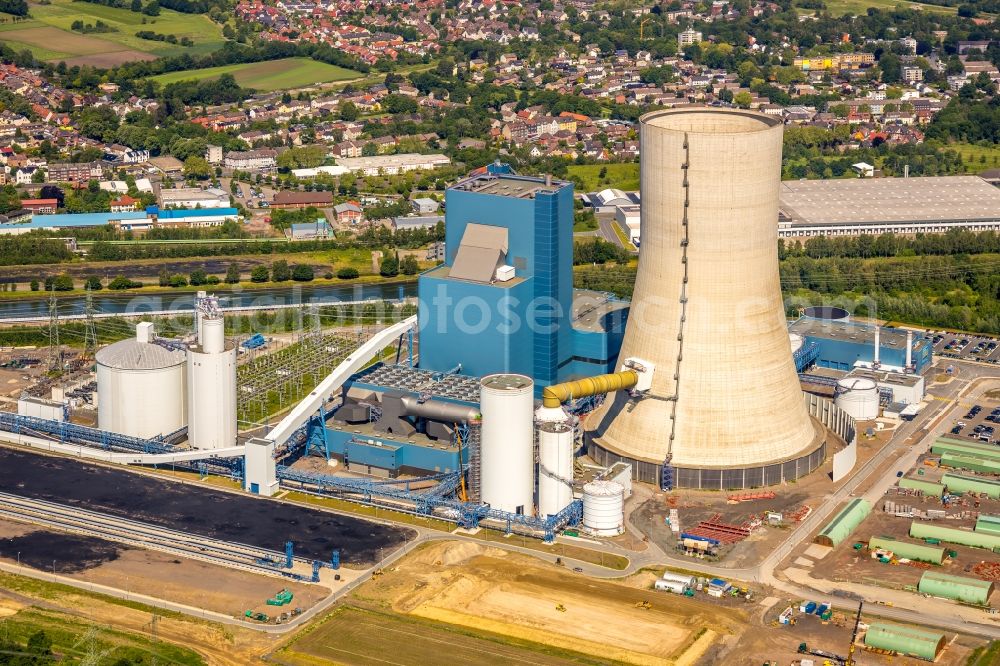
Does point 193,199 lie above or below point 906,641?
above

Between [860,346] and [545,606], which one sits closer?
[545,606]

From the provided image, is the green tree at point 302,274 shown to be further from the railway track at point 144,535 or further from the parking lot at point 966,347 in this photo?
the railway track at point 144,535

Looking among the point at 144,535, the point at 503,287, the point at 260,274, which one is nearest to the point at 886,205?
the point at 260,274

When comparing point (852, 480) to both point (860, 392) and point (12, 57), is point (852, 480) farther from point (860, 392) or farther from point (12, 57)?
point (12, 57)

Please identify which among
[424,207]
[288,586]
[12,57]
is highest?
[12,57]

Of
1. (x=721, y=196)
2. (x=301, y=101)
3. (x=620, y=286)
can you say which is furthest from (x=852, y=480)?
(x=301, y=101)

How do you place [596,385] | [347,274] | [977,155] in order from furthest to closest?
[977,155] → [347,274] → [596,385]

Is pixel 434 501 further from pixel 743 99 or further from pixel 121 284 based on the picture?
pixel 743 99
